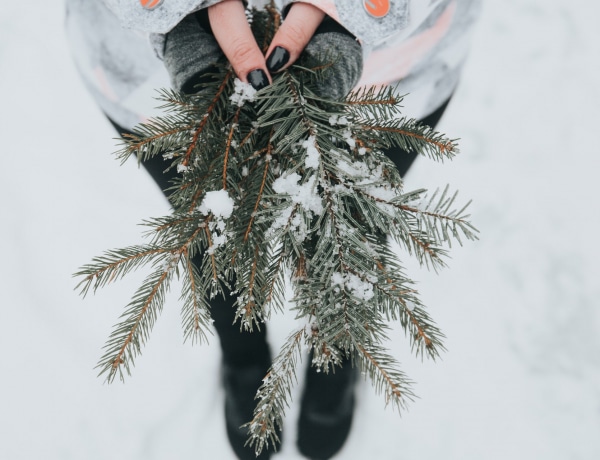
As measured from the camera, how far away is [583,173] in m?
1.92

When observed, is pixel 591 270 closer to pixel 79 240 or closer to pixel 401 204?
pixel 401 204

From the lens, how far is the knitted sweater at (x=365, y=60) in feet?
3.56

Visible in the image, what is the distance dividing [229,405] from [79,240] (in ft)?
2.69

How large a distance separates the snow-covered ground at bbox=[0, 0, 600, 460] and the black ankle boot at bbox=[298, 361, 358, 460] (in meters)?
0.06

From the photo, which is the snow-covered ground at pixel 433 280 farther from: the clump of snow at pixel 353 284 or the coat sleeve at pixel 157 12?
the coat sleeve at pixel 157 12

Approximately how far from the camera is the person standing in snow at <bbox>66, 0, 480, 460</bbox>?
74 cm

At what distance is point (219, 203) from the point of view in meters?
0.69

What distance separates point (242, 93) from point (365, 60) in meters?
0.39

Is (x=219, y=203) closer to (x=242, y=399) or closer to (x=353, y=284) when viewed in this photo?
(x=353, y=284)

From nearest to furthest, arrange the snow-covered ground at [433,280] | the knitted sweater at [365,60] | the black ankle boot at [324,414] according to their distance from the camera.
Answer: the knitted sweater at [365,60]
the black ankle boot at [324,414]
the snow-covered ground at [433,280]

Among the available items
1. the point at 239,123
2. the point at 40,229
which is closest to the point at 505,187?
the point at 239,123

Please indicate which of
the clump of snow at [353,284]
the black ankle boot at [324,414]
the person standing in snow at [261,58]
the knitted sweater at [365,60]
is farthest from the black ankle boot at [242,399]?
the clump of snow at [353,284]

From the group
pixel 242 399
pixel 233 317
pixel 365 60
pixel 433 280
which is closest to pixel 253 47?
pixel 365 60

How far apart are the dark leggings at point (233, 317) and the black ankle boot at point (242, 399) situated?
3cm
